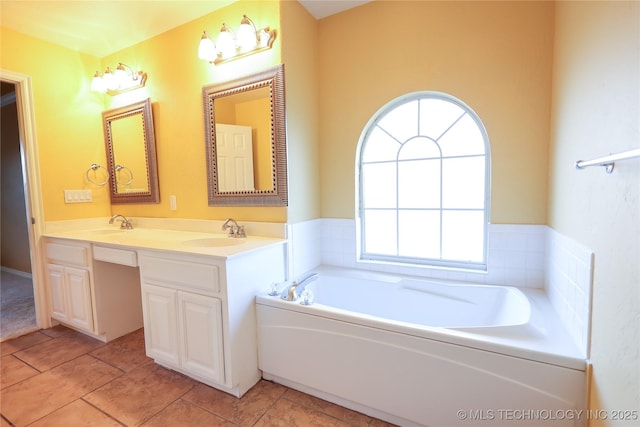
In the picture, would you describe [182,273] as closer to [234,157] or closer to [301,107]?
[234,157]

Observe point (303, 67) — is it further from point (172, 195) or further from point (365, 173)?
point (172, 195)

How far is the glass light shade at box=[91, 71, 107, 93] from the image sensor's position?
8.73 ft

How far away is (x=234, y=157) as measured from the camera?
219cm

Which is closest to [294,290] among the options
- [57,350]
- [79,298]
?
[79,298]

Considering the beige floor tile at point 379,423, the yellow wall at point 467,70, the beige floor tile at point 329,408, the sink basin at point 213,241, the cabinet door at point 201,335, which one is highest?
the yellow wall at point 467,70

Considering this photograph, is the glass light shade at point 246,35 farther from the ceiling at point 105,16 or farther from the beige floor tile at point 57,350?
the beige floor tile at point 57,350

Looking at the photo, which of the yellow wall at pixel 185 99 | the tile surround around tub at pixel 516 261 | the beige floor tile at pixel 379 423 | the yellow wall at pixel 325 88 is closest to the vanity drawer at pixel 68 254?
the yellow wall at pixel 325 88

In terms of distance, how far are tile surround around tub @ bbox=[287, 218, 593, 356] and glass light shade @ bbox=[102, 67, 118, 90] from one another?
7.11 feet

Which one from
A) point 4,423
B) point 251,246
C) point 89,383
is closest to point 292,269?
point 251,246

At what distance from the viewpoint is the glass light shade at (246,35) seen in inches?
76.3

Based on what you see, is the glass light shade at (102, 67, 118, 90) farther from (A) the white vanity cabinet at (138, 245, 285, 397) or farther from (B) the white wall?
(B) the white wall

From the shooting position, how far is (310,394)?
164cm

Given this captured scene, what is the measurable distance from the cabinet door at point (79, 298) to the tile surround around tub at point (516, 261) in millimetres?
1590

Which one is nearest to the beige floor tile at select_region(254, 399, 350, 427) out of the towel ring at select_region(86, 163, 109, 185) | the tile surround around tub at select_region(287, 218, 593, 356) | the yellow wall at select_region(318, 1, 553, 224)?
the tile surround around tub at select_region(287, 218, 593, 356)
